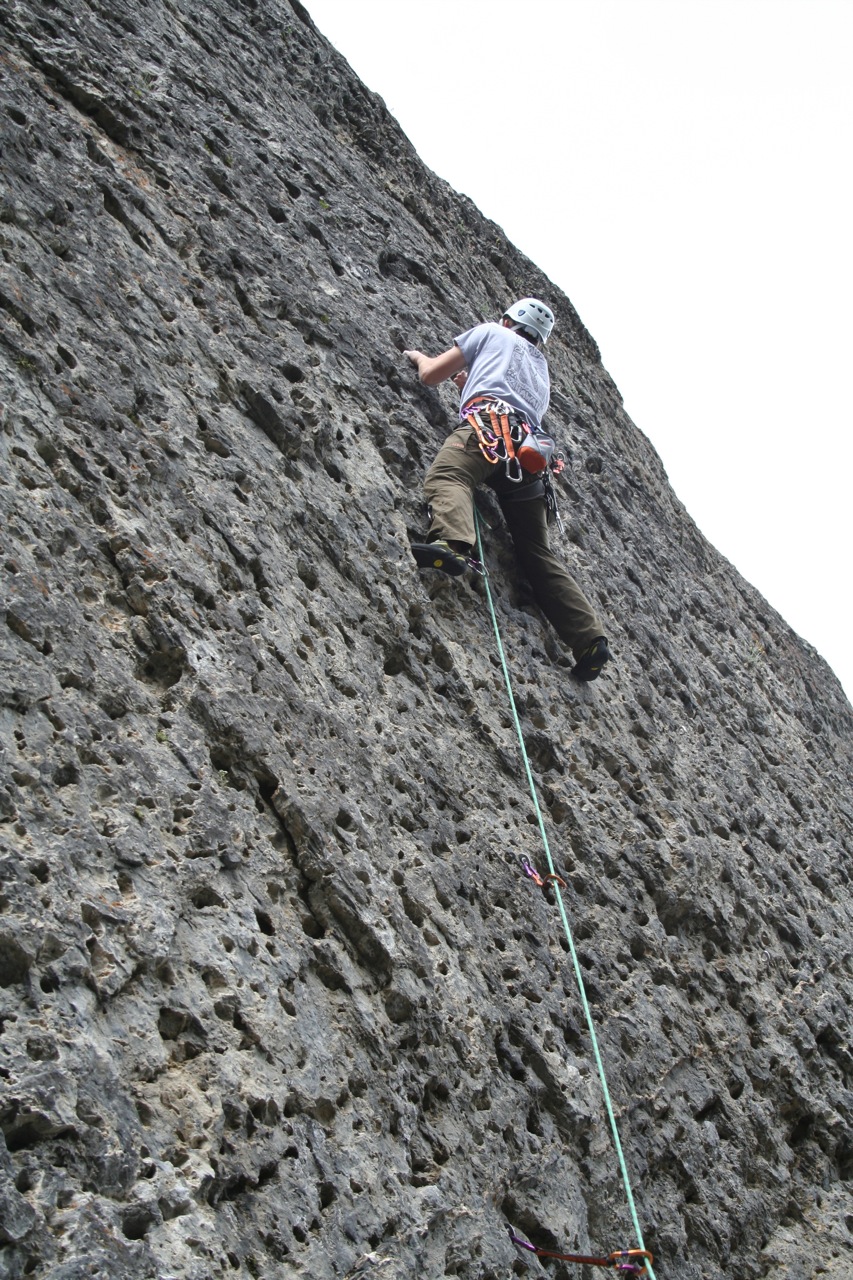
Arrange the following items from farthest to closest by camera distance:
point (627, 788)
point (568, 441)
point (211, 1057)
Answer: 1. point (568, 441)
2. point (627, 788)
3. point (211, 1057)

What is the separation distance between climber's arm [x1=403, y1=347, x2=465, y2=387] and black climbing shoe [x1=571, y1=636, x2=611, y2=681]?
2080mm

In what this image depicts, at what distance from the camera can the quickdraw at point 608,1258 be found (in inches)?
165

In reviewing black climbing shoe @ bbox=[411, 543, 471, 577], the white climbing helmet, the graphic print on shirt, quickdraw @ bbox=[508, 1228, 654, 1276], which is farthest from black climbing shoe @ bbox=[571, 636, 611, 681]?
quickdraw @ bbox=[508, 1228, 654, 1276]

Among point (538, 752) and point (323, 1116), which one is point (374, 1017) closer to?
point (323, 1116)

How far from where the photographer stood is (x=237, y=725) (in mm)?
4531

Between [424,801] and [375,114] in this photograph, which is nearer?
[424,801]

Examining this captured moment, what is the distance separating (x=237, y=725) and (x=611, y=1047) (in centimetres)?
237

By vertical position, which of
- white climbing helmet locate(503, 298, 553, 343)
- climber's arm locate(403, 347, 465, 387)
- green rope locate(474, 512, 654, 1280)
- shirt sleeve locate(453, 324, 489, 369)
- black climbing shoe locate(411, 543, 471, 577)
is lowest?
green rope locate(474, 512, 654, 1280)

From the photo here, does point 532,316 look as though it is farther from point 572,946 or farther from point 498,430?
point 572,946

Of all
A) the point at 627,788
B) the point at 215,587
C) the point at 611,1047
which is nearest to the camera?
the point at 215,587

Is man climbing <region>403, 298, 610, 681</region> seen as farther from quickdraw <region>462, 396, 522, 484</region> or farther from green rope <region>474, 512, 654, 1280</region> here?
green rope <region>474, 512, 654, 1280</region>

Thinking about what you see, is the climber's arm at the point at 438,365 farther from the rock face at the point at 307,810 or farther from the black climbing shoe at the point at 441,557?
the black climbing shoe at the point at 441,557

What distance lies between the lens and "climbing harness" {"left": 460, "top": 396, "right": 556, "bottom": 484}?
6930 millimetres

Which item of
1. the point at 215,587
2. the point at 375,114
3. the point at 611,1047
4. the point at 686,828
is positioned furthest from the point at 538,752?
the point at 375,114
